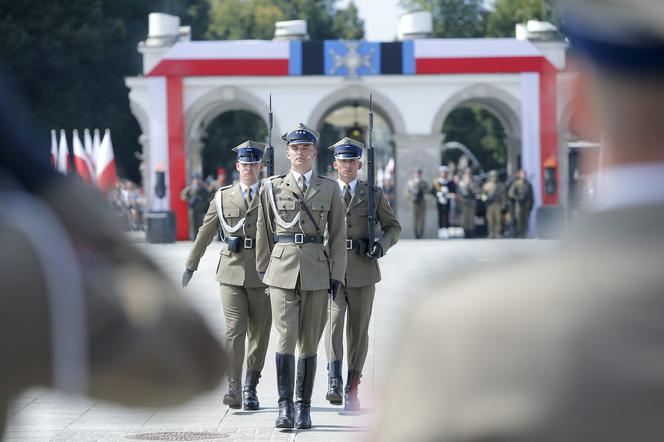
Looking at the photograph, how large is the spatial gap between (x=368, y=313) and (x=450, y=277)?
27.6ft

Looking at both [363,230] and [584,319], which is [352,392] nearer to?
[363,230]

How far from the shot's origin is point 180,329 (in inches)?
77.7

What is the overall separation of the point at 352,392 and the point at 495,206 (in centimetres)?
2441

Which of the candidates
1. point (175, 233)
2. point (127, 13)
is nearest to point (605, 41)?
point (175, 233)

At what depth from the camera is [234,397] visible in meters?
9.54

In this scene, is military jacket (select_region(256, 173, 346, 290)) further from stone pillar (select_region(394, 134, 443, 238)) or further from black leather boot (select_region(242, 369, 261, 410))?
stone pillar (select_region(394, 134, 443, 238))

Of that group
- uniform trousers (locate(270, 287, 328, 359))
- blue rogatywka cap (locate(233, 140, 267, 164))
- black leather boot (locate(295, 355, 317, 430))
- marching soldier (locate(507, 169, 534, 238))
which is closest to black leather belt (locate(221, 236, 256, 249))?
blue rogatywka cap (locate(233, 140, 267, 164))

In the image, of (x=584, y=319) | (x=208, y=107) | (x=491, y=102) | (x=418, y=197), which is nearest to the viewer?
(x=584, y=319)

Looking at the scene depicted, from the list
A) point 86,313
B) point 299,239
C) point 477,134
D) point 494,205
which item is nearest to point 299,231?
point 299,239

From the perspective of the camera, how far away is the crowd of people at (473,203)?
3231 centimetres

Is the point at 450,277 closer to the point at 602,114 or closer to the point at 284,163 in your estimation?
the point at 602,114

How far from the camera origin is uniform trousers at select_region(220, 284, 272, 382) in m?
9.66

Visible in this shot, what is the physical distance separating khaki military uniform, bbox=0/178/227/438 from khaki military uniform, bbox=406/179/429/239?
30067 millimetres

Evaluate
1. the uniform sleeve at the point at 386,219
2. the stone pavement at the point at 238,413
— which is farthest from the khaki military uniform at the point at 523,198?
the uniform sleeve at the point at 386,219
